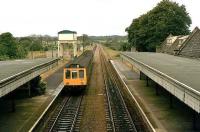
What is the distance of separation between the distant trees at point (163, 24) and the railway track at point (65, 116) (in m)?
41.5

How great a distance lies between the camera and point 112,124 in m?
20.0

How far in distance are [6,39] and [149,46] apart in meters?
26.8

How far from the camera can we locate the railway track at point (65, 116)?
19678 mm

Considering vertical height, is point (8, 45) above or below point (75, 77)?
above

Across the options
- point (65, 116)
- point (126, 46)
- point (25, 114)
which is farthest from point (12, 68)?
point (126, 46)

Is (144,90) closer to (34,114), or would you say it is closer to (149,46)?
(34,114)

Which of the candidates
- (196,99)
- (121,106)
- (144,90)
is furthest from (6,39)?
(196,99)

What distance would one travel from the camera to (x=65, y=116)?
74.7ft

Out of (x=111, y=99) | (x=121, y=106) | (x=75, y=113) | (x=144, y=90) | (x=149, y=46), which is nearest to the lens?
(x=75, y=113)

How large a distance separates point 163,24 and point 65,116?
4743 cm

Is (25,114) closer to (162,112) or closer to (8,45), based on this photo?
(162,112)

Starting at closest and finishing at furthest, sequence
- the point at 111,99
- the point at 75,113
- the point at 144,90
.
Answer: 1. the point at 75,113
2. the point at 111,99
3. the point at 144,90

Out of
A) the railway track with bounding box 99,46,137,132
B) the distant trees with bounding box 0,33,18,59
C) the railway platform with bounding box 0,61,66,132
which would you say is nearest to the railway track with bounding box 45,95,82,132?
the railway platform with bounding box 0,61,66,132

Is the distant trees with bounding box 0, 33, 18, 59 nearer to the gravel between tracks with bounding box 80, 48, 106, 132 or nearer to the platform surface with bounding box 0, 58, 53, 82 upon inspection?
the gravel between tracks with bounding box 80, 48, 106, 132
